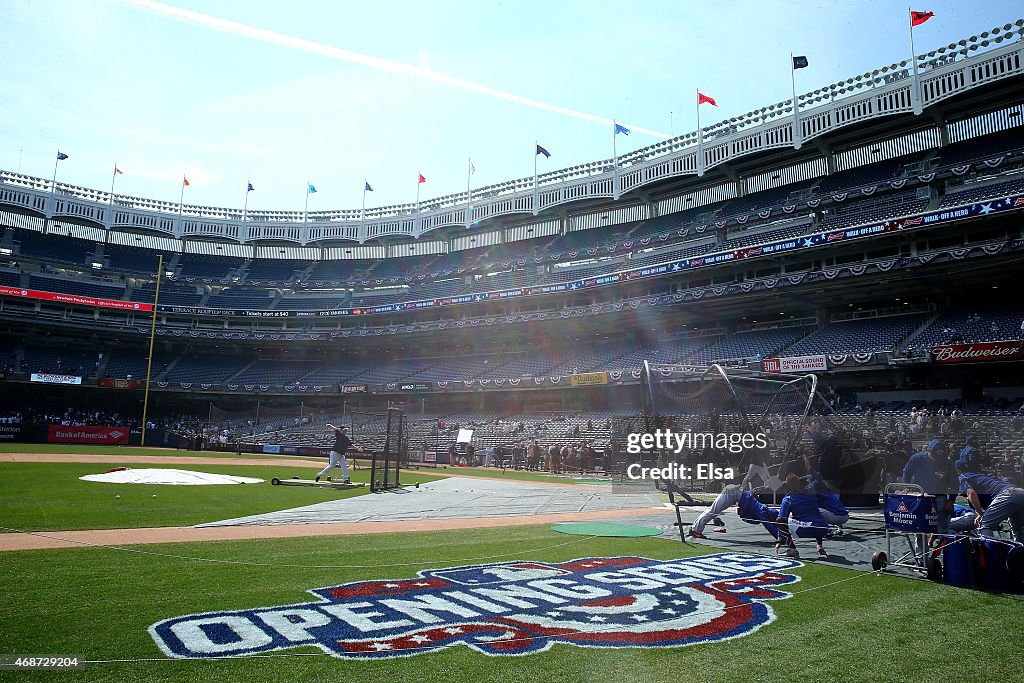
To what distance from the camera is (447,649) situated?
4.76 m

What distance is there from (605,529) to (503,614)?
20.5 feet

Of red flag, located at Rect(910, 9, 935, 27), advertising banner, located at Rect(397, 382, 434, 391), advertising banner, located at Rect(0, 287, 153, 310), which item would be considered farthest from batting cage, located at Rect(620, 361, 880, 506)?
advertising banner, located at Rect(0, 287, 153, 310)

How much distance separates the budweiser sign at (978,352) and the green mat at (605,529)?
22134 mm

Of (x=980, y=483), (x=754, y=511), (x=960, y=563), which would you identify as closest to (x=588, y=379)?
(x=754, y=511)

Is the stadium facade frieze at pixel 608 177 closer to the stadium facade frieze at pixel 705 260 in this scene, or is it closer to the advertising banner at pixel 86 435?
the stadium facade frieze at pixel 705 260

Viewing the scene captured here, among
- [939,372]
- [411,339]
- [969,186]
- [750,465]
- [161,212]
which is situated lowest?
[750,465]

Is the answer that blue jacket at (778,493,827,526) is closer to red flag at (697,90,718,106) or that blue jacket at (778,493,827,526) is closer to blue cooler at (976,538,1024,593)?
blue cooler at (976,538,1024,593)

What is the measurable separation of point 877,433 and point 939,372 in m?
16.3

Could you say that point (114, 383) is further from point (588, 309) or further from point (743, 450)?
point (743, 450)

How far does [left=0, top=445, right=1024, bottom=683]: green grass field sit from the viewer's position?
432cm

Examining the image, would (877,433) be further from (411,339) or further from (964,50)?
(411,339)

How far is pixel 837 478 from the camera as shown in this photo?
44.5 feet

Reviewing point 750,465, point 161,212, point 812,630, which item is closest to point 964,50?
point 750,465

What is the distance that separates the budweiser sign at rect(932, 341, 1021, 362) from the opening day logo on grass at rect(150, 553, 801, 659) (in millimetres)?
24304
